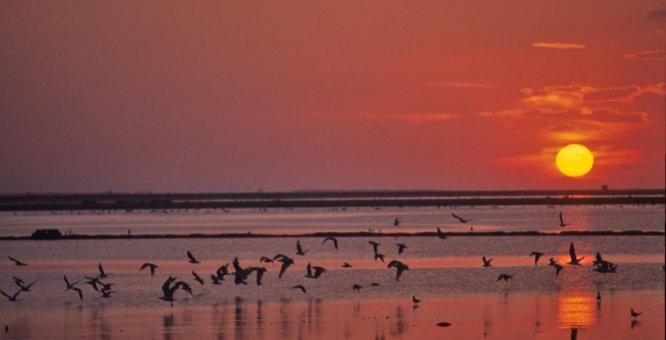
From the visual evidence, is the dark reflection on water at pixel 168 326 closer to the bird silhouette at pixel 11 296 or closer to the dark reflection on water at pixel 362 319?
the dark reflection on water at pixel 362 319

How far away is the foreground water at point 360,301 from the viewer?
25250mm

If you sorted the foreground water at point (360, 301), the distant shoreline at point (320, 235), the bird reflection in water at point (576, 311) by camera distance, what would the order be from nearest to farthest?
the foreground water at point (360, 301), the bird reflection in water at point (576, 311), the distant shoreline at point (320, 235)

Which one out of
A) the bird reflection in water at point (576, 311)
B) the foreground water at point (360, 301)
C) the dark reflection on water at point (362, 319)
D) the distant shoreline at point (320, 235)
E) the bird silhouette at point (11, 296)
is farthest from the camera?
the distant shoreline at point (320, 235)

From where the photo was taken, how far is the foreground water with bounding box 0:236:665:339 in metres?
25.2

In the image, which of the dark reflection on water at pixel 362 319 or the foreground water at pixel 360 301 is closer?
the dark reflection on water at pixel 362 319

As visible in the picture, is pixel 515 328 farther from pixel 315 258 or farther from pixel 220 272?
pixel 315 258

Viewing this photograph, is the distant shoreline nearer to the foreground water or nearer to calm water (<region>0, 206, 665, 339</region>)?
calm water (<region>0, 206, 665, 339</region>)

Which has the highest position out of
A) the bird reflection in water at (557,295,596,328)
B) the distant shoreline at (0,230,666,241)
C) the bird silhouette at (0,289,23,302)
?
the distant shoreline at (0,230,666,241)

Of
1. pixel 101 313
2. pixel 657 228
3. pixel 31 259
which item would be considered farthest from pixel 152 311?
pixel 657 228

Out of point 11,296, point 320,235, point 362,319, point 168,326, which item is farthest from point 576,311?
point 320,235

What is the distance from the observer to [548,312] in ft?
90.9

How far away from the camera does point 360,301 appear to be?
31.1m

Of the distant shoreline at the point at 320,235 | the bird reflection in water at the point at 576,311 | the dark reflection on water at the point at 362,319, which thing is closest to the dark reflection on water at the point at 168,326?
the dark reflection on water at the point at 362,319

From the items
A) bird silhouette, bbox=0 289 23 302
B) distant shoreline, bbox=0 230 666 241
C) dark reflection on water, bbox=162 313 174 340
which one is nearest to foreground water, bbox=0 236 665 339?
dark reflection on water, bbox=162 313 174 340
